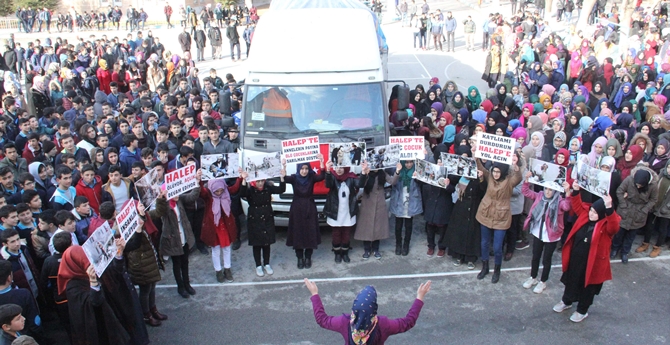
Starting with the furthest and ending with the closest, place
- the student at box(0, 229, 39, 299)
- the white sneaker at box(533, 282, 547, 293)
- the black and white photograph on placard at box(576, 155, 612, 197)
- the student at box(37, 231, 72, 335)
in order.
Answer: the white sneaker at box(533, 282, 547, 293)
the black and white photograph on placard at box(576, 155, 612, 197)
the student at box(0, 229, 39, 299)
the student at box(37, 231, 72, 335)

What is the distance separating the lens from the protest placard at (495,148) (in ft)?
24.3

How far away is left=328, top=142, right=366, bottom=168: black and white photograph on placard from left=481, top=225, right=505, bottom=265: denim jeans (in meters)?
2.07

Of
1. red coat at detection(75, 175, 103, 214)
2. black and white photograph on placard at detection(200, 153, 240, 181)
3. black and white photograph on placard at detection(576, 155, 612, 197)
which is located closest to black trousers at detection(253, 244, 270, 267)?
black and white photograph on placard at detection(200, 153, 240, 181)

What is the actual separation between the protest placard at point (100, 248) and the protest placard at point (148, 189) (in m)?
1.04

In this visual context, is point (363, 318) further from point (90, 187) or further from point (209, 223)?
point (90, 187)

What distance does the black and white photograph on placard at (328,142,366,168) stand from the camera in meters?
8.12

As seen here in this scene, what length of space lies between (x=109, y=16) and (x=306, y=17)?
35714 millimetres

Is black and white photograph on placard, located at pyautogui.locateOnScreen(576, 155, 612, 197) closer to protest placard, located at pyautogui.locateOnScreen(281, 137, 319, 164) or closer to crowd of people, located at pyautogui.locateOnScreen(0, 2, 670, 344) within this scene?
crowd of people, located at pyautogui.locateOnScreen(0, 2, 670, 344)

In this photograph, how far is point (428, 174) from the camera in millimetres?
8352

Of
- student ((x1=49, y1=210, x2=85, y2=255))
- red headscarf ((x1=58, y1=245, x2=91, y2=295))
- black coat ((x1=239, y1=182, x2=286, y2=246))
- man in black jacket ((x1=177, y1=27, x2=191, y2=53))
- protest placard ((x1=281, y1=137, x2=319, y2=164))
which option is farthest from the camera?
man in black jacket ((x1=177, y1=27, x2=191, y2=53))

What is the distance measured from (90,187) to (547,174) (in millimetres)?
6247

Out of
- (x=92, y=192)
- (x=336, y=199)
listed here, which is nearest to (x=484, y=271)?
(x=336, y=199)

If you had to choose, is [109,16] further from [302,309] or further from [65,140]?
[302,309]

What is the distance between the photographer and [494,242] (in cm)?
782
